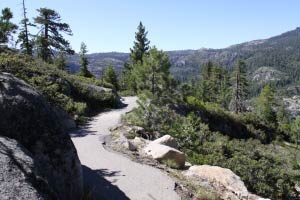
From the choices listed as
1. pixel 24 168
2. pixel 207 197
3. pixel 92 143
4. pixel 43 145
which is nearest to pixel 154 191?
pixel 207 197

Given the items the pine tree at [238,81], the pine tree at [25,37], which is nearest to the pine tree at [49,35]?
the pine tree at [25,37]

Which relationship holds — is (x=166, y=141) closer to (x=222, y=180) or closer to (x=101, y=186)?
(x=222, y=180)

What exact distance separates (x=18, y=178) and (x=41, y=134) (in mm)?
1863

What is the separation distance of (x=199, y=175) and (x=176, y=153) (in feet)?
5.17

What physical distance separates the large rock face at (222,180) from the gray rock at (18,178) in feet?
23.0

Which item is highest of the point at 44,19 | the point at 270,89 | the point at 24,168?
the point at 44,19

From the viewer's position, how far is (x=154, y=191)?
37.1ft

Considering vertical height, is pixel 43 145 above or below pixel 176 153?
above

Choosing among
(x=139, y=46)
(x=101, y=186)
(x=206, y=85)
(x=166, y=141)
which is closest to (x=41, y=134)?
(x=101, y=186)

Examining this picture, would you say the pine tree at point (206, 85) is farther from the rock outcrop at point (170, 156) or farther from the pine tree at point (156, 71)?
the rock outcrop at point (170, 156)

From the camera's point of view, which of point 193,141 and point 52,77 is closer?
point 193,141

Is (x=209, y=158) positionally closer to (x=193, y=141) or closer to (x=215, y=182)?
(x=193, y=141)

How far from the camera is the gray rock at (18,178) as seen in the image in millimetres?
6116

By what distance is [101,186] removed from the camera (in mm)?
11039
